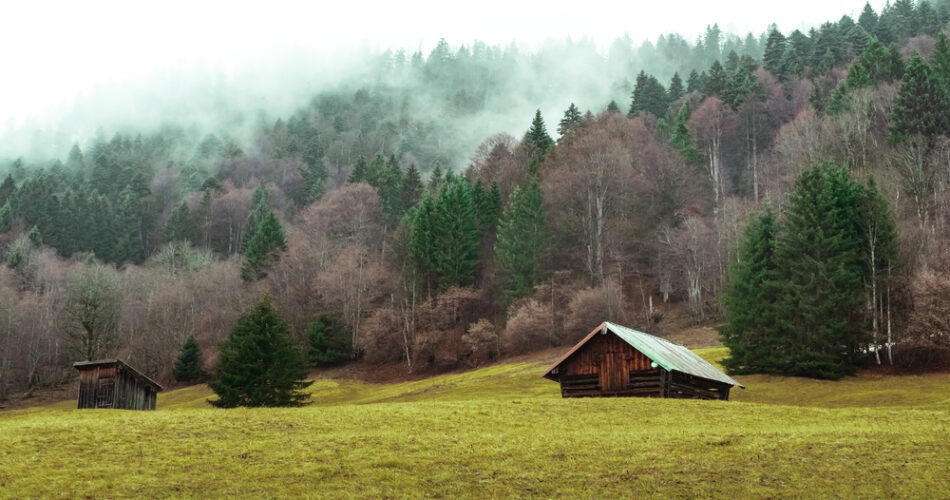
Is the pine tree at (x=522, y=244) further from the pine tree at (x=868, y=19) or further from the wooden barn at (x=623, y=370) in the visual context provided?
the pine tree at (x=868, y=19)

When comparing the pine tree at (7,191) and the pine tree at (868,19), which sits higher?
the pine tree at (868,19)

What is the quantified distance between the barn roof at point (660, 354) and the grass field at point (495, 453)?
4.35 meters

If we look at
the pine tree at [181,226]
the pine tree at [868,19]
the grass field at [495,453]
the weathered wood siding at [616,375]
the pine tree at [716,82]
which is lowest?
the grass field at [495,453]

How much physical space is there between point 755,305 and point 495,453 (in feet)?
130

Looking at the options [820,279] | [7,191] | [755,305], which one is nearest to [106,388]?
[755,305]

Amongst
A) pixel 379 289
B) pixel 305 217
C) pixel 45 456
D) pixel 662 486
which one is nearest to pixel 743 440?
pixel 662 486

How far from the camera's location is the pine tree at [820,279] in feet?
173

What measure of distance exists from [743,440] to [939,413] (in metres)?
12.2

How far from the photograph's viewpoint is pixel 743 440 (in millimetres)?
23375

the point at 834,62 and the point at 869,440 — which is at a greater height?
the point at 834,62

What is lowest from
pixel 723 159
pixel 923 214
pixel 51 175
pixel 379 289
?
pixel 379 289

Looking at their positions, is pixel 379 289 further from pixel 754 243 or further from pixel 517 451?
pixel 517 451

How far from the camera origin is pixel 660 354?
40.2 metres

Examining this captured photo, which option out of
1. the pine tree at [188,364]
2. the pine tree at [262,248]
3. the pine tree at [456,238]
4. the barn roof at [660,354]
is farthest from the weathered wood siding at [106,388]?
the pine tree at [262,248]
